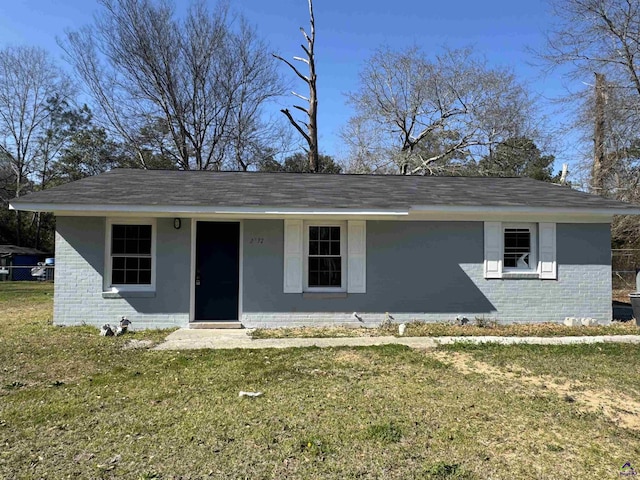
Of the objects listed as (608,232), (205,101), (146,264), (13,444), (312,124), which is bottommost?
(13,444)

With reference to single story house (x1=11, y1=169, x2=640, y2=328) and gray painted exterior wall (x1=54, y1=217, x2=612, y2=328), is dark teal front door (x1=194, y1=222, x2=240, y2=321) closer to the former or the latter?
single story house (x1=11, y1=169, x2=640, y2=328)

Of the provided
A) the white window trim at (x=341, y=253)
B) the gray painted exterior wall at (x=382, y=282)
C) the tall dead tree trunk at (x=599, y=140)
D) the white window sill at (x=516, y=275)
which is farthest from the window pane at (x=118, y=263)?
the tall dead tree trunk at (x=599, y=140)

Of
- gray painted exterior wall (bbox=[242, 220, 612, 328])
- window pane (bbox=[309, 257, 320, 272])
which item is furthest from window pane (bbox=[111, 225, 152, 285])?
window pane (bbox=[309, 257, 320, 272])

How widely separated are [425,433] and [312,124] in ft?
69.1

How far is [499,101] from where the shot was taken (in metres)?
23.3

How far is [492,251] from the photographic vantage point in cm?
941

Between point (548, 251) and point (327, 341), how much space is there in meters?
5.38

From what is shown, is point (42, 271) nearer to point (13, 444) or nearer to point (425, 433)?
point (13, 444)

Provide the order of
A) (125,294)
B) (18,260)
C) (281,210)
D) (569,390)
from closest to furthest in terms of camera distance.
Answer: (569,390), (281,210), (125,294), (18,260)

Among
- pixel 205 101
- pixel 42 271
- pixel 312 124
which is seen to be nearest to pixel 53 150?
pixel 42 271

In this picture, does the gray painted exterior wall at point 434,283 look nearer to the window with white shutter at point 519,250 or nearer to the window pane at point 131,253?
A: the window with white shutter at point 519,250

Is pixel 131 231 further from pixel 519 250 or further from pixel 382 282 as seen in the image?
pixel 519 250

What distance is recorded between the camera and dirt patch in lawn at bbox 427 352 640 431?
4441 mm

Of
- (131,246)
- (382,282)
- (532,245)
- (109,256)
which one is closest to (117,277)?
(109,256)
